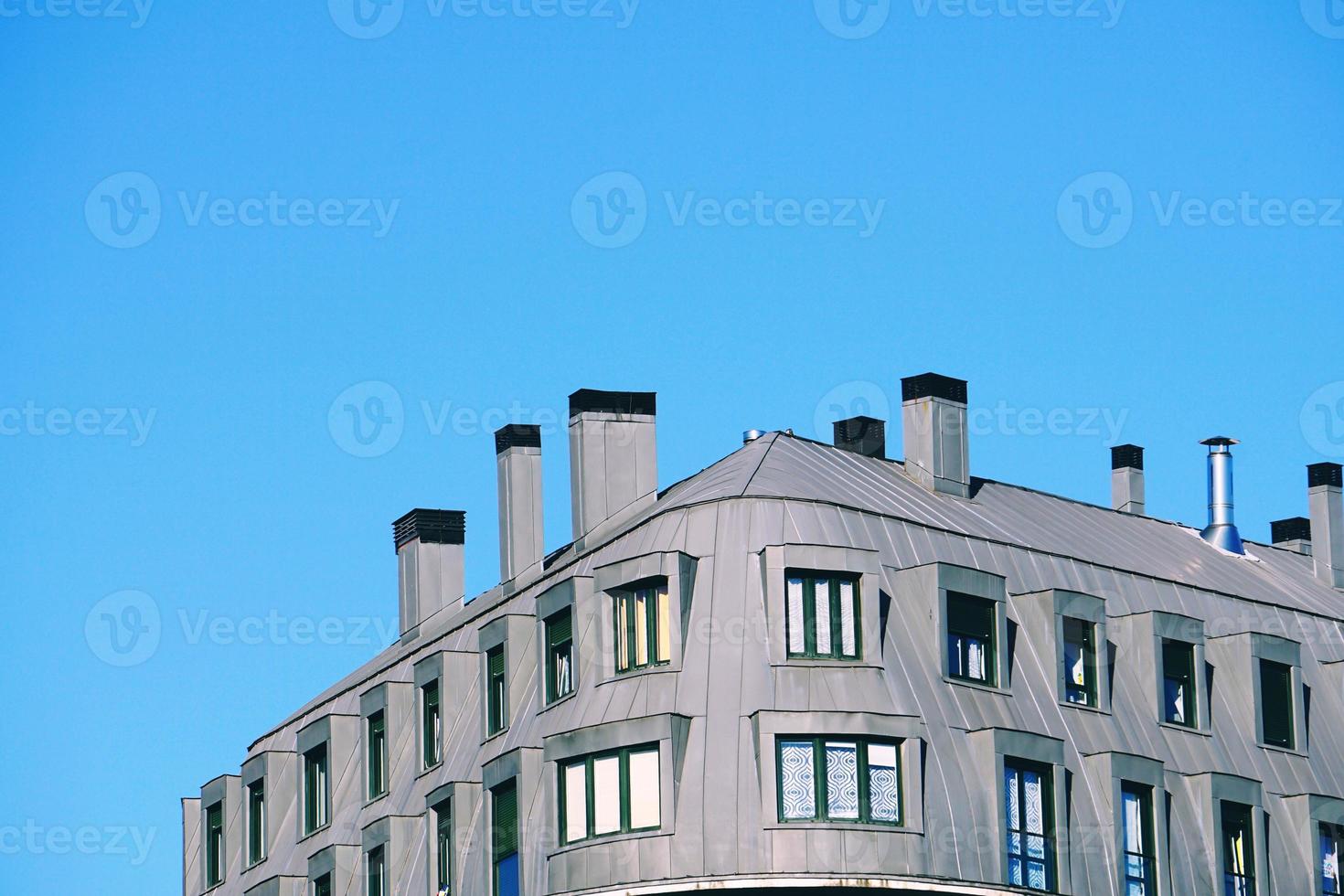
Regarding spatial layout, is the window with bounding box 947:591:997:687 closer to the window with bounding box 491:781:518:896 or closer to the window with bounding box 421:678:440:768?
the window with bounding box 491:781:518:896

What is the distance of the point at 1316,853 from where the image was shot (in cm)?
7338

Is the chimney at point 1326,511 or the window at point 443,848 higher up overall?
the chimney at point 1326,511

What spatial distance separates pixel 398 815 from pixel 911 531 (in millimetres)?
14255

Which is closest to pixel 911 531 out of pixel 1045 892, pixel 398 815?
pixel 1045 892

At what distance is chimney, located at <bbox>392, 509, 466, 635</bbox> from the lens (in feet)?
277

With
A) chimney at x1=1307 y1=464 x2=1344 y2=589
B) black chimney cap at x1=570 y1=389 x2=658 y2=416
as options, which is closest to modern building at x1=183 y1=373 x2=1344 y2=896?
black chimney cap at x1=570 y1=389 x2=658 y2=416

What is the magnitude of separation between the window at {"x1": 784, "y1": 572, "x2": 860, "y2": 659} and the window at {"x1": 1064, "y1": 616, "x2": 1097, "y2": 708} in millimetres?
6516

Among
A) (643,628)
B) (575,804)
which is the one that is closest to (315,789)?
(575,804)

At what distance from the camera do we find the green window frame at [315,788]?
79.6 metres

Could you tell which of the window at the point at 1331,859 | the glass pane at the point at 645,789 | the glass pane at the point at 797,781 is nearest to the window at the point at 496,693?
the glass pane at the point at 645,789

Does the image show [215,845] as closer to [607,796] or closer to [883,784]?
[607,796]

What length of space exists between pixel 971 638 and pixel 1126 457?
68.1 ft

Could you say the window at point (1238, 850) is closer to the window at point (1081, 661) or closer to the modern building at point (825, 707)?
the modern building at point (825, 707)

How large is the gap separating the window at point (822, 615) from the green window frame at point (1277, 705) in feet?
42.5
